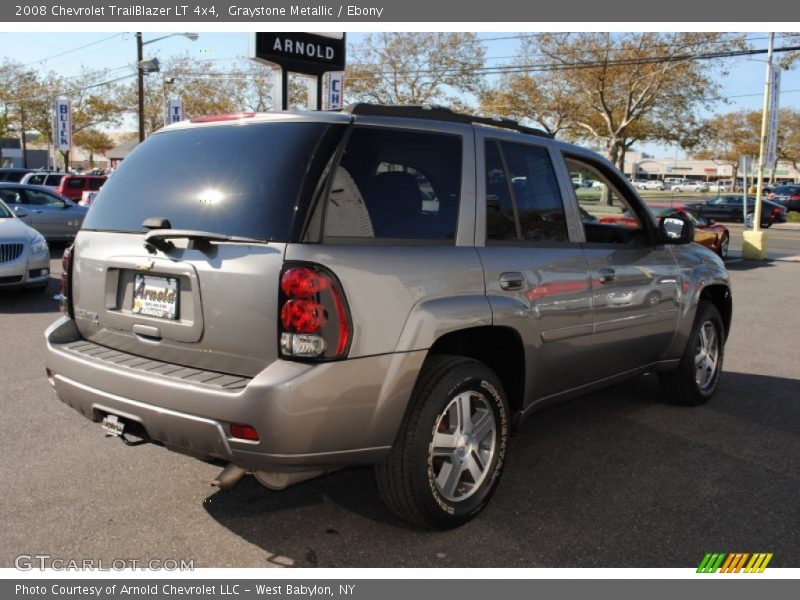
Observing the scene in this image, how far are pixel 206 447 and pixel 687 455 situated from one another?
303cm

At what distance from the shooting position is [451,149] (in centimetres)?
376

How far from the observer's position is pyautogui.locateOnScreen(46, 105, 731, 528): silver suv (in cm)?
300

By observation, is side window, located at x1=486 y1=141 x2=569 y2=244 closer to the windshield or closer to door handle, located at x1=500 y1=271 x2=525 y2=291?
door handle, located at x1=500 y1=271 x2=525 y2=291

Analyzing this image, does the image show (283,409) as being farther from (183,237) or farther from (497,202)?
(497,202)

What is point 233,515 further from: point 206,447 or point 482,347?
point 482,347

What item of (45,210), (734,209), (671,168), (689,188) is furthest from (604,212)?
(671,168)

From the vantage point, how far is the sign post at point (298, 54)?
9.74 m

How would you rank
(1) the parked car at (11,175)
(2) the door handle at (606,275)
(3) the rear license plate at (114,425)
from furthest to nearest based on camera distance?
(1) the parked car at (11,175) < (2) the door handle at (606,275) < (3) the rear license plate at (114,425)

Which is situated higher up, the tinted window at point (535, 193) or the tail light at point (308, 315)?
the tinted window at point (535, 193)

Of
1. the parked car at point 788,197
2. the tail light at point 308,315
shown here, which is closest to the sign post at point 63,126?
the tail light at point 308,315

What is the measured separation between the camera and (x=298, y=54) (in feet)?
33.4

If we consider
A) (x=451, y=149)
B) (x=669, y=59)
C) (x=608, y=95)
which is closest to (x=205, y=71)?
(x=608, y=95)

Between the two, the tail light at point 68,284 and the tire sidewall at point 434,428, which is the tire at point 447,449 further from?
the tail light at point 68,284

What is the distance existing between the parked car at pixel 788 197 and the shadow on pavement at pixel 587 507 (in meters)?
48.3
